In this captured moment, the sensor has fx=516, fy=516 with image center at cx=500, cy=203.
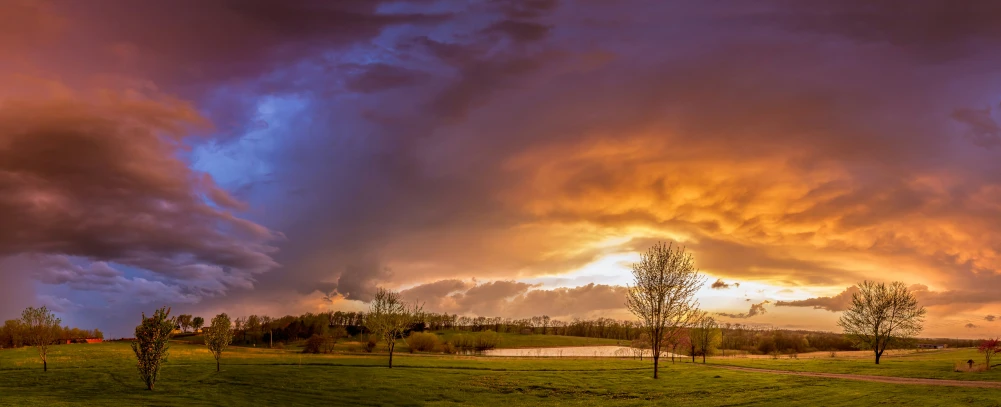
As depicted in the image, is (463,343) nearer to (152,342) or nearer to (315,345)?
(315,345)

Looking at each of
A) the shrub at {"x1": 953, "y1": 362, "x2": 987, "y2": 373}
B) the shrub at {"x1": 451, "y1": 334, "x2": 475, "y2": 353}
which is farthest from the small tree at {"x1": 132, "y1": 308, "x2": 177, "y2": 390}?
the shrub at {"x1": 451, "y1": 334, "x2": 475, "y2": 353}

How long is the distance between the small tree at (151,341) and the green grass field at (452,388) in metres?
1.70

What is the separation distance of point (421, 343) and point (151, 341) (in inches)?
3338

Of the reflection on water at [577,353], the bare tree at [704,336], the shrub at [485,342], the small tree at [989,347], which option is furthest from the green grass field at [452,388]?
the shrub at [485,342]

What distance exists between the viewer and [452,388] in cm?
4506

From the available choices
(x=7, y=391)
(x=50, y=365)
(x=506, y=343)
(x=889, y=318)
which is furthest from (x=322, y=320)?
(x=889, y=318)

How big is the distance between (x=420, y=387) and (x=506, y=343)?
5918 inches

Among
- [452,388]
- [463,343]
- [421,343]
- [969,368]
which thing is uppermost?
[969,368]

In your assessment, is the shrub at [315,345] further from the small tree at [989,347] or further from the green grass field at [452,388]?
the small tree at [989,347]

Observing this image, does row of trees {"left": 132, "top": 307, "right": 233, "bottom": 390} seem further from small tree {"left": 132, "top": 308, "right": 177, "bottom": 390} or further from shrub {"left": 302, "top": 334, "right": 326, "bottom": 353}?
shrub {"left": 302, "top": 334, "right": 326, "bottom": 353}

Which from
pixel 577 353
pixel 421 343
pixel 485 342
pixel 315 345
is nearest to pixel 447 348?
pixel 421 343

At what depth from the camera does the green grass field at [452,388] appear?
119 ft

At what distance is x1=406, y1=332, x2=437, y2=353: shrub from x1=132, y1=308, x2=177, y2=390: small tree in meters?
81.8

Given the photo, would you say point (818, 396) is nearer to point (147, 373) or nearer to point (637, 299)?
point (637, 299)
